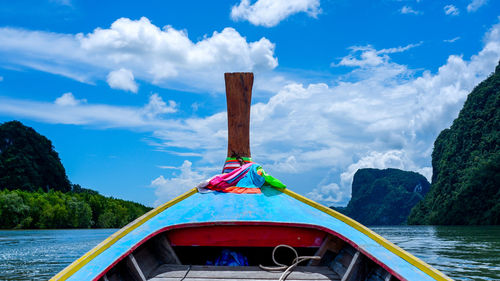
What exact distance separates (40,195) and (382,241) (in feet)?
191

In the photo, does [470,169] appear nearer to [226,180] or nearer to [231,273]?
[226,180]

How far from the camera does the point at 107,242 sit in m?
3.01

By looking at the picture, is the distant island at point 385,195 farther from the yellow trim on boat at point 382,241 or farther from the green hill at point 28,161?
the yellow trim on boat at point 382,241

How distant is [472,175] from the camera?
53250 millimetres

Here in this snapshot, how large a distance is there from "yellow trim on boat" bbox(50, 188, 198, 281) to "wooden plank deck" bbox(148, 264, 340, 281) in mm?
411

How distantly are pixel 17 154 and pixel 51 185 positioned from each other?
8581mm

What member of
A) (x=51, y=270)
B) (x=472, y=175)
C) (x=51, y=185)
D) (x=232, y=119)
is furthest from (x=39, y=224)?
(x=472, y=175)

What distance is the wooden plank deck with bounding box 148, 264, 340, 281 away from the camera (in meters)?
3.05

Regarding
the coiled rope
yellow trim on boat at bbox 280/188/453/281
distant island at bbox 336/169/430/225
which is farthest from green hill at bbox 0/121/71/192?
distant island at bbox 336/169/430/225

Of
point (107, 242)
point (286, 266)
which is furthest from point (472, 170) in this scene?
point (107, 242)

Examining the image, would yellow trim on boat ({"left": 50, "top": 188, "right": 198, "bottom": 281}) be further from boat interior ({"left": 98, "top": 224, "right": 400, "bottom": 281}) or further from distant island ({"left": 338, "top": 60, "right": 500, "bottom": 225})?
distant island ({"left": 338, "top": 60, "right": 500, "bottom": 225})

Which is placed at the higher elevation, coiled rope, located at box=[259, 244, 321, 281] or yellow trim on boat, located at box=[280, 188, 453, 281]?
yellow trim on boat, located at box=[280, 188, 453, 281]

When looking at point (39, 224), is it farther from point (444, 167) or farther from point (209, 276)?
point (444, 167)

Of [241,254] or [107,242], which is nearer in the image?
[107,242]
